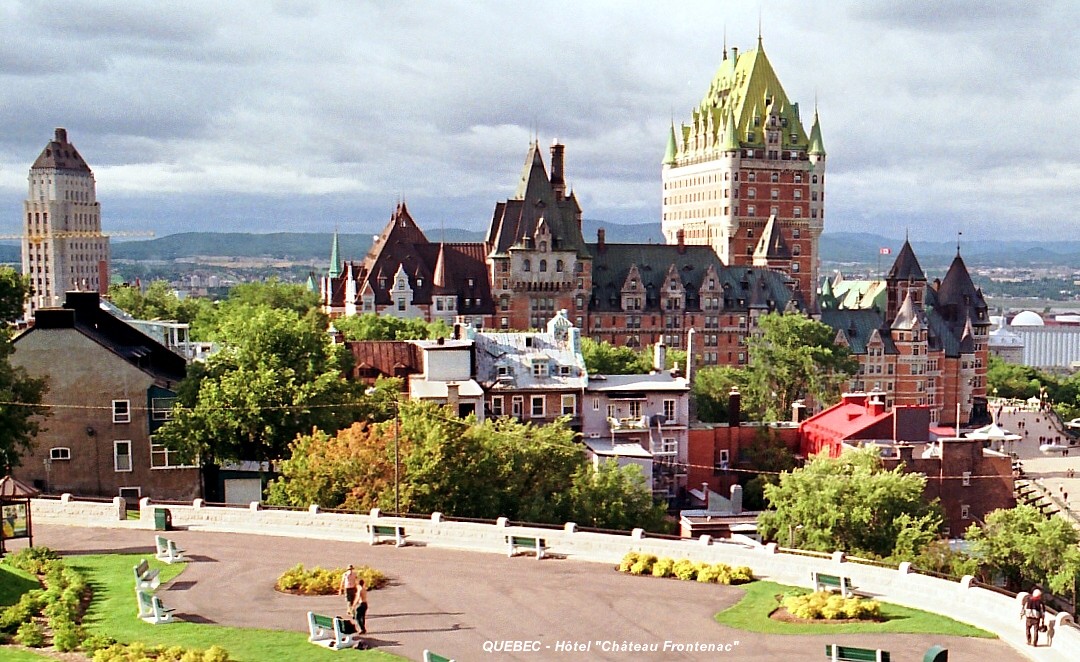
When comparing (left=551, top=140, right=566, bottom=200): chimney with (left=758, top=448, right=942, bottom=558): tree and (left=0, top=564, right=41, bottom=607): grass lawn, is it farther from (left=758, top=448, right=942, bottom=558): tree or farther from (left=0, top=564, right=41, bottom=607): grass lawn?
(left=0, top=564, right=41, bottom=607): grass lawn

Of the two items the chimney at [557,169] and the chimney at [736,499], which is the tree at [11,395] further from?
the chimney at [557,169]

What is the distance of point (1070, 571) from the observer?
184ft

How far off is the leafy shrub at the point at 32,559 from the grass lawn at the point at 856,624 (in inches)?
756

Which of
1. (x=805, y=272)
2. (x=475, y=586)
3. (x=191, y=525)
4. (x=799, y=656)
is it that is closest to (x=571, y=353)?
(x=191, y=525)

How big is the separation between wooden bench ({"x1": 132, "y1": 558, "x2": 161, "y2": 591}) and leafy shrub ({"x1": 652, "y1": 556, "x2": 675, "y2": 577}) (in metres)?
13.9

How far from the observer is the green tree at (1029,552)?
56.6 m

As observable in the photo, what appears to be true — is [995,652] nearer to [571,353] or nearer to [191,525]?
[191,525]

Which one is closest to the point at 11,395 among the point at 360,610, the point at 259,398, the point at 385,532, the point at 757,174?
the point at 259,398

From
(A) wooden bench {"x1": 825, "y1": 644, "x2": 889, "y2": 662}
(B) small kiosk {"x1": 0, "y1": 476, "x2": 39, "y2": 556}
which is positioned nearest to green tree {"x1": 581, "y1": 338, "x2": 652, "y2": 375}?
(B) small kiosk {"x1": 0, "y1": 476, "x2": 39, "y2": 556}

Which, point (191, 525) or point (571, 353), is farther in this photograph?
point (571, 353)

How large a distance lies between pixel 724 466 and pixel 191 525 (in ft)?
138

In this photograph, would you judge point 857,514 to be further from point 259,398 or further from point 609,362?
point 609,362

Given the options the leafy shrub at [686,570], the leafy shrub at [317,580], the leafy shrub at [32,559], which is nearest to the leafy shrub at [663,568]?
the leafy shrub at [686,570]

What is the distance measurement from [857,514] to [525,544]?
20.7m
